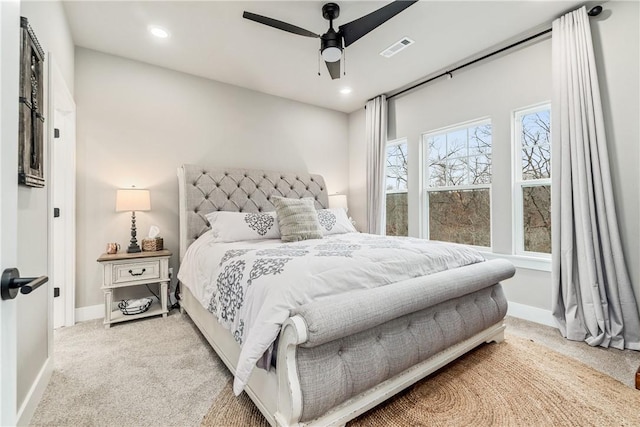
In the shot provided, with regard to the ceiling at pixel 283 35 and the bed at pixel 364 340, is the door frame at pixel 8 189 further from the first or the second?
the ceiling at pixel 283 35

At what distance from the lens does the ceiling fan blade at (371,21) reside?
1.92 m

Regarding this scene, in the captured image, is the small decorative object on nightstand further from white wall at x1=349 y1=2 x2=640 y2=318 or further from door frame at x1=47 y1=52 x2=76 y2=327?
white wall at x1=349 y1=2 x2=640 y2=318

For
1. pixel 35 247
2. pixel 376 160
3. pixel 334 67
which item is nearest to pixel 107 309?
pixel 35 247

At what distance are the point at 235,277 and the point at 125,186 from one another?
2.18m

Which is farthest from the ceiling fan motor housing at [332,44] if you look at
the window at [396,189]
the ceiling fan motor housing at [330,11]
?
the window at [396,189]

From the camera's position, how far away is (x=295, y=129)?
433 cm

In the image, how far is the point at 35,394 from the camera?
1.61m

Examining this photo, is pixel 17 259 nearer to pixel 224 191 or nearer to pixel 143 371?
pixel 143 371

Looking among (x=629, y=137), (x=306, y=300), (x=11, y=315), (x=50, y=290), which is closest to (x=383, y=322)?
(x=306, y=300)

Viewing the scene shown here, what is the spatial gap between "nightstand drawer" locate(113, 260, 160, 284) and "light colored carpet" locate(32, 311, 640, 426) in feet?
1.43

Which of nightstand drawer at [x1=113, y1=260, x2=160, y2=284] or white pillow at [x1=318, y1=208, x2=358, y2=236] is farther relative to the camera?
white pillow at [x1=318, y1=208, x2=358, y2=236]

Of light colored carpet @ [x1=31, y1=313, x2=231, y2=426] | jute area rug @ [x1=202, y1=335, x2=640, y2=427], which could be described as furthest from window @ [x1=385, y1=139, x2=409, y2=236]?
light colored carpet @ [x1=31, y1=313, x2=231, y2=426]

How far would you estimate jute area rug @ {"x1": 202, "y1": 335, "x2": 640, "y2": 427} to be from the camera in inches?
59.4

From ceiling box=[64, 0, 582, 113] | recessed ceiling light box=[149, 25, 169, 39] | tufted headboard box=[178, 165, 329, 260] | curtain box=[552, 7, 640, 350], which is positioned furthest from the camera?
tufted headboard box=[178, 165, 329, 260]
